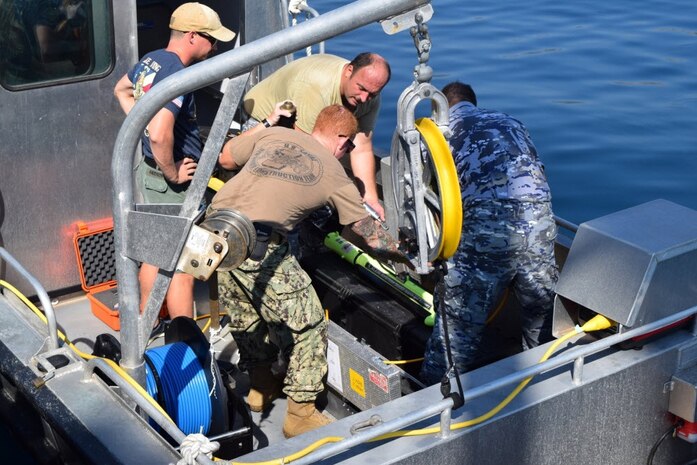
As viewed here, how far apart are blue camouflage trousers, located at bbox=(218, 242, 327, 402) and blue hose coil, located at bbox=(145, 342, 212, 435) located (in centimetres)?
51

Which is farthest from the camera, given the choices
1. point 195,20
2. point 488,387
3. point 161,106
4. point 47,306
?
point 195,20

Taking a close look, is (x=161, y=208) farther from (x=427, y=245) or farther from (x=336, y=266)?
(x=336, y=266)

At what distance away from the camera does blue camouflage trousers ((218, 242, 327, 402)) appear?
4414 millimetres

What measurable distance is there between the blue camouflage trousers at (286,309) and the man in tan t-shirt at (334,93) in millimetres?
981

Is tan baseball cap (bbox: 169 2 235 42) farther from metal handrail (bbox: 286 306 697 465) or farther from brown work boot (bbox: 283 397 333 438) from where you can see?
metal handrail (bbox: 286 306 697 465)

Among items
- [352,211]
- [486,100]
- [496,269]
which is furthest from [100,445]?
[486,100]

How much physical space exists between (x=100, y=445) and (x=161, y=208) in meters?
0.84

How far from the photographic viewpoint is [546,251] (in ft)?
14.5

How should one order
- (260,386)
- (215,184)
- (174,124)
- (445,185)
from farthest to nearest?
1. (215,184)
2. (174,124)
3. (260,386)
4. (445,185)

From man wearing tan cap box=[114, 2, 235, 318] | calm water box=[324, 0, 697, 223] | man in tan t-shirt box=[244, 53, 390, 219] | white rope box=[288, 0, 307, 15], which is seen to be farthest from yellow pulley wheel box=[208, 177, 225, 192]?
calm water box=[324, 0, 697, 223]

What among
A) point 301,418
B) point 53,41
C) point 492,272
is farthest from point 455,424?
point 53,41

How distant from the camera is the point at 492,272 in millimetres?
4410

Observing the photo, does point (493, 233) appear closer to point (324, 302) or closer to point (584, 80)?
point (324, 302)

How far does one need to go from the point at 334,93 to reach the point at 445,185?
7.80 feet
